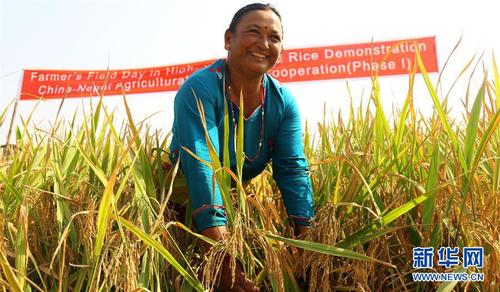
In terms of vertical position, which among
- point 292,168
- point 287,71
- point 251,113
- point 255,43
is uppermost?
point 287,71

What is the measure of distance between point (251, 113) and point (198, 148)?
0.84ft

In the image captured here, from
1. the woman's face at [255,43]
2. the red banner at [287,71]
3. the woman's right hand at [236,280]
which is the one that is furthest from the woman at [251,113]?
the red banner at [287,71]

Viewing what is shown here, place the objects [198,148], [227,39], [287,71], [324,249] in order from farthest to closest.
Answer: [287,71] < [227,39] < [198,148] < [324,249]

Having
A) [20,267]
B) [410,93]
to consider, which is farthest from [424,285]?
[20,267]

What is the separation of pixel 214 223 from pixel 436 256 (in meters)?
0.50

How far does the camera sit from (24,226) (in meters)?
0.83

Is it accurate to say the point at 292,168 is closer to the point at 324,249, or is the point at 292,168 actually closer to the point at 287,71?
the point at 324,249

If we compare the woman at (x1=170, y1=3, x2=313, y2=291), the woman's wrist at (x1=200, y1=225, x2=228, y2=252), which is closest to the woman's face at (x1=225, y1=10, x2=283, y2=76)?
the woman at (x1=170, y1=3, x2=313, y2=291)

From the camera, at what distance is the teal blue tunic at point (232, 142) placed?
1026 mm

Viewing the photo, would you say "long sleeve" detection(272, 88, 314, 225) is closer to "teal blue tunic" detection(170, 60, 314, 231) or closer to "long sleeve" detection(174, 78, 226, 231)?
"teal blue tunic" detection(170, 60, 314, 231)

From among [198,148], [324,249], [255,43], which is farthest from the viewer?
[255,43]

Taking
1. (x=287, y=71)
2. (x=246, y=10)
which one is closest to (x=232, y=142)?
(x=246, y=10)

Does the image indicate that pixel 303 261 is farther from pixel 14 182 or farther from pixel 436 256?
pixel 14 182

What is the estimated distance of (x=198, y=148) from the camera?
1.07m
